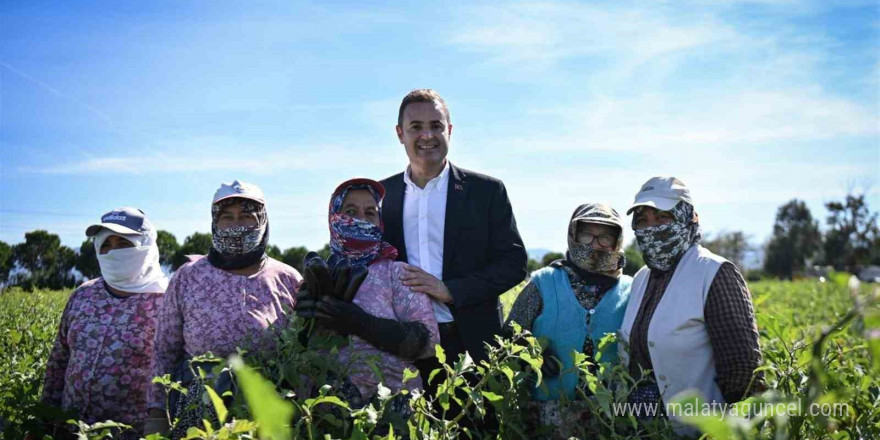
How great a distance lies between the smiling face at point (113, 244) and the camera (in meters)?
3.43

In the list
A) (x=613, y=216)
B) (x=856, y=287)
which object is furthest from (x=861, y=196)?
(x=856, y=287)

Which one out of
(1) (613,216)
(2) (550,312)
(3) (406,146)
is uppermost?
(3) (406,146)

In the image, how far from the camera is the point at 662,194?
2818 mm

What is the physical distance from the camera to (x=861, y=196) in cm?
4247

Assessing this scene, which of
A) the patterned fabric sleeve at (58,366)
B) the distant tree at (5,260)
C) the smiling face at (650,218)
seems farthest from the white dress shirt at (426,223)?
the distant tree at (5,260)

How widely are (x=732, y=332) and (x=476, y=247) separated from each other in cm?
132

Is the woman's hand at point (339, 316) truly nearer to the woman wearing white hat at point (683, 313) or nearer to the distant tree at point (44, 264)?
the woman wearing white hat at point (683, 313)

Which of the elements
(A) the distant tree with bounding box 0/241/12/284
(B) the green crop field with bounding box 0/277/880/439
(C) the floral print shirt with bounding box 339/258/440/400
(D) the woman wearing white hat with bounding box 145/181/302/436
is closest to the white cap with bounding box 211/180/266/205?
(D) the woman wearing white hat with bounding box 145/181/302/436

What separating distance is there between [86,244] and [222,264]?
3.87 meters

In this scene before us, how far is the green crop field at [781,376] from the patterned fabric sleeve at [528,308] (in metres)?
0.99

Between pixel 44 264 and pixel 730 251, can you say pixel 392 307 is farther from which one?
pixel 730 251

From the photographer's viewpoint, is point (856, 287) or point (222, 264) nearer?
point (856, 287)

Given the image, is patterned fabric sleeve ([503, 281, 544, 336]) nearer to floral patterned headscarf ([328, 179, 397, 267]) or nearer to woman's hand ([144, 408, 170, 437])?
floral patterned headscarf ([328, 179, 397, 267])

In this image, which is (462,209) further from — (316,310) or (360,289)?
(316,310)
